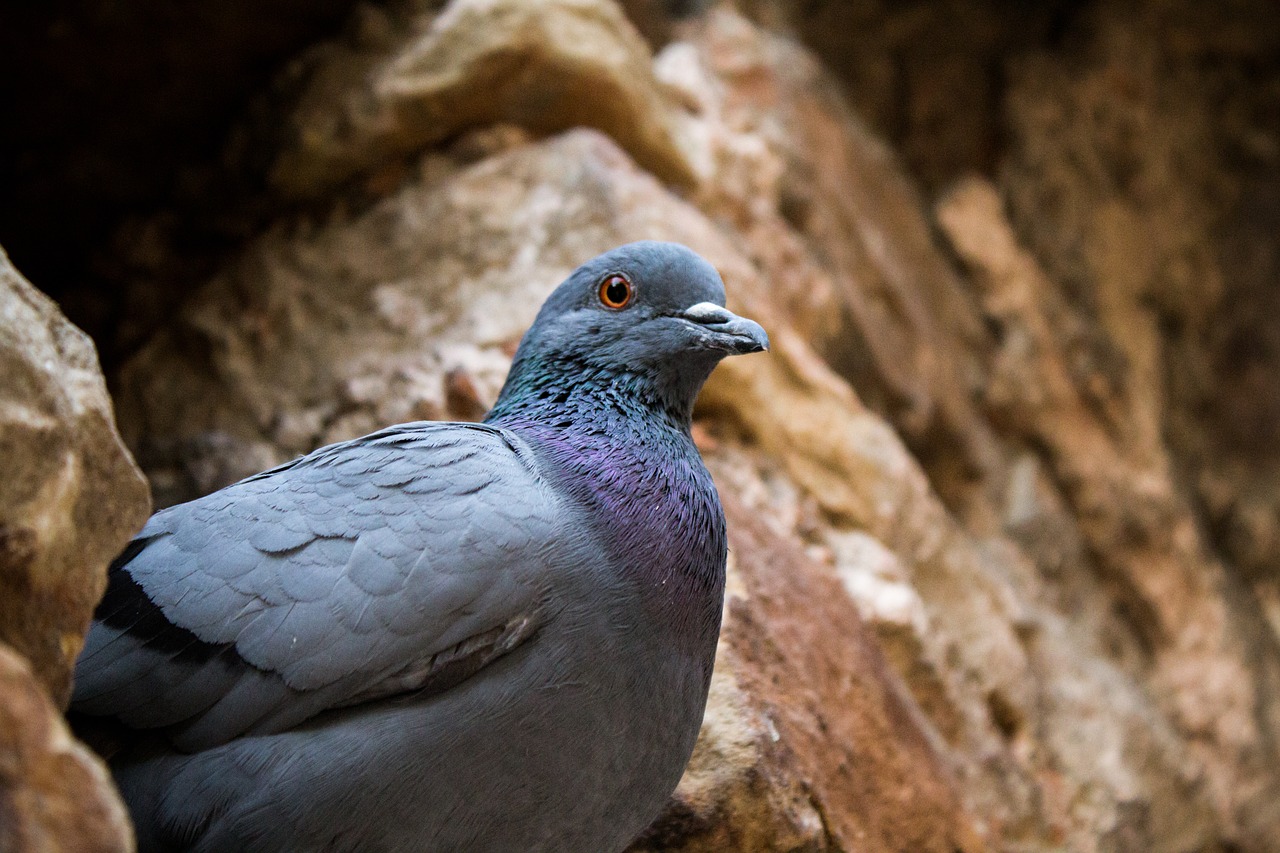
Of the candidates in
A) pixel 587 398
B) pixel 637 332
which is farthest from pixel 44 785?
pixel 637 332

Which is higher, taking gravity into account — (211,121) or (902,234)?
(211,121)

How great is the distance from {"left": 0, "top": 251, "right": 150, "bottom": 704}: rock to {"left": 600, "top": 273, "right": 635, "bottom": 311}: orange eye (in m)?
1.33

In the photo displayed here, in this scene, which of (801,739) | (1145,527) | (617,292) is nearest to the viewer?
(617,292)

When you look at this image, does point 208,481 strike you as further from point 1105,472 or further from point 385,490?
point 1105,472

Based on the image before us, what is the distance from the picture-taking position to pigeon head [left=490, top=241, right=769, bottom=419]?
2977 mm

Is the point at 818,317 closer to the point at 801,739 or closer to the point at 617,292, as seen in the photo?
the point at 617,292

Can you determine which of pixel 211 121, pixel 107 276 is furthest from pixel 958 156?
pixel 107 276

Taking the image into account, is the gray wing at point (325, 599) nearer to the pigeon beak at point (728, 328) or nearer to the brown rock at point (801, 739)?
the pigeon beak at point (728, 328)

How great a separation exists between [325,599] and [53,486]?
60 cm

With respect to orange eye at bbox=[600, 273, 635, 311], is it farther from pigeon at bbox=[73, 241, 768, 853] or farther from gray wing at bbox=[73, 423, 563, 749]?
gray wing at bbox=[73, 423, 563, 749]

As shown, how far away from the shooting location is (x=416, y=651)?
91.4 inches

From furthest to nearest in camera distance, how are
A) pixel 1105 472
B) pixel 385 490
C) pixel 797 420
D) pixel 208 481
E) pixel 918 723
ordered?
pixel 1105 472 → pixel 797 420 → pixel 208 481 → pixel 918 723 → pixel 385 490

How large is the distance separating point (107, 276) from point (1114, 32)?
5.92 m

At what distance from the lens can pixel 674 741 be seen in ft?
8.24
